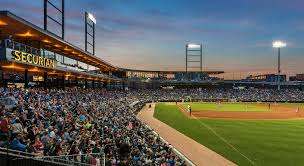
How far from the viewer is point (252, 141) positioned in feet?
Answer: 92.3

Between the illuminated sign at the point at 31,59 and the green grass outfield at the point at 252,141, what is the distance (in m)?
15.1

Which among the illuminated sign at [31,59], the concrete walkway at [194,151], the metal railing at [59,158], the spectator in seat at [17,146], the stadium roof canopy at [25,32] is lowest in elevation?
the concrete walkway at [194,151]

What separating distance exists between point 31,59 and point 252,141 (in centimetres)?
1951

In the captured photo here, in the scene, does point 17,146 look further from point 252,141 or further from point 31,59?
point 252,141

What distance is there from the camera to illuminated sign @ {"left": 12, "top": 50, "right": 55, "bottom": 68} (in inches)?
911

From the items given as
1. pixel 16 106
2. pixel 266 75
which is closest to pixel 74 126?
pixel 16 106

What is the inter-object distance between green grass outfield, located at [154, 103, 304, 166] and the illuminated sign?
15.1m

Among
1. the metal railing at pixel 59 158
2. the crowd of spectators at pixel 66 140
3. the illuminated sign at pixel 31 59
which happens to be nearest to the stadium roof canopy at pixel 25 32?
the illuminated sign at pixel 31 59

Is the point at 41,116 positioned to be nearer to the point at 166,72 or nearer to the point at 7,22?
the point at 7,22

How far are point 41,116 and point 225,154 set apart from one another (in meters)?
13.4

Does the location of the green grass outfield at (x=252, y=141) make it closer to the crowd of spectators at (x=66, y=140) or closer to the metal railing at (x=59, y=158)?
the crowd of spectators at (x=66, y=140)

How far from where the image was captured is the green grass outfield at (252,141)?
21703mm

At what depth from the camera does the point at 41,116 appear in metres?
15.9

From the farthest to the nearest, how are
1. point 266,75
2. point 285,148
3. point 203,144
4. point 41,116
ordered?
point 266,75
point 203,144
point 285,148
point 41,116
